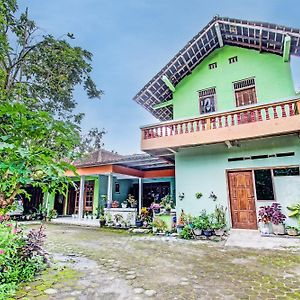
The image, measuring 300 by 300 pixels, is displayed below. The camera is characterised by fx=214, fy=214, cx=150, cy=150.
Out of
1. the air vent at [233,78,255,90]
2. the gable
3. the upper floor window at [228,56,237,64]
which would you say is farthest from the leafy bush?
the upper floor window at [228,56,237,64]

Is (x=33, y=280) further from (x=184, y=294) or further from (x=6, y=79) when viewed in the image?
(x=6, y=79)

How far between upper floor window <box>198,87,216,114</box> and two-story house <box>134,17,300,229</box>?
4cm

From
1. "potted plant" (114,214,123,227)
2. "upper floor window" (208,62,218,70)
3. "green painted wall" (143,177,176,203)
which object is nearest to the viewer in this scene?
"upper floor window" (208,62,218,70)

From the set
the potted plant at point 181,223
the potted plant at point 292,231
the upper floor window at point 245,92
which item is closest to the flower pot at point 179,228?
the potted plant at point 181,223

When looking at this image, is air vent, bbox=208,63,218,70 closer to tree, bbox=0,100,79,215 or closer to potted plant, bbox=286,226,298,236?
potted plant, bbox=286,226,298,236

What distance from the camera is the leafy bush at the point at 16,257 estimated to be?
2.79 m

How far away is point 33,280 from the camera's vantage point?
336 centimetres

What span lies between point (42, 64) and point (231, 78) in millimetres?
6939

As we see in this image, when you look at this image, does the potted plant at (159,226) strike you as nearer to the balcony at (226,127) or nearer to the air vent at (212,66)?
the balcony at (226,127)

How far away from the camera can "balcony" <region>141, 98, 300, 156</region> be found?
20.6ft

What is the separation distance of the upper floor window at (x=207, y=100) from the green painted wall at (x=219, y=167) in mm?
1705

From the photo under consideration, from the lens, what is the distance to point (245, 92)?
8.30 meters

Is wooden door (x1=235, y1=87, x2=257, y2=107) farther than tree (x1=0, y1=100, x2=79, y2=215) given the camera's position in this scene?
Yes

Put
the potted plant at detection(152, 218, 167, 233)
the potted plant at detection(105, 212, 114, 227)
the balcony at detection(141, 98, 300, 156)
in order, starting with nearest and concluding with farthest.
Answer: the balcony at detection(141, 98, 300, 156) → the potted plant at detection(152, 218, 167, 233) → the potted plant at detection(105, 212, 114, 227)
